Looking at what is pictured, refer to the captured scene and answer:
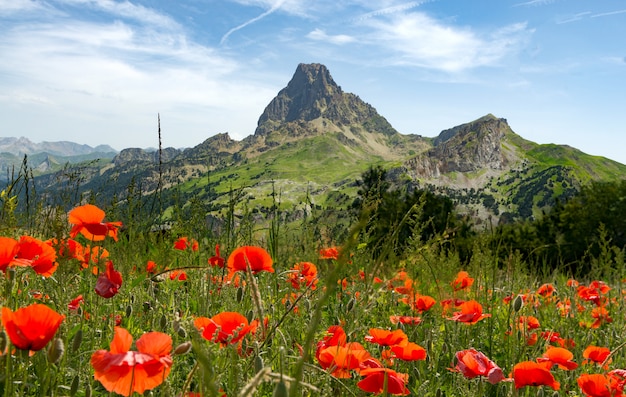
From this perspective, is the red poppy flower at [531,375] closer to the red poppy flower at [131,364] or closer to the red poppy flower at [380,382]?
the red poppy flower at [380,382]

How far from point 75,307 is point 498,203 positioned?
195 m

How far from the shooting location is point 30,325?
43.8 inches

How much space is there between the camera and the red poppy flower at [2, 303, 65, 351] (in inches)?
43.0

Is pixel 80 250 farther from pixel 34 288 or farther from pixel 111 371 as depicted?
pixel 111 371

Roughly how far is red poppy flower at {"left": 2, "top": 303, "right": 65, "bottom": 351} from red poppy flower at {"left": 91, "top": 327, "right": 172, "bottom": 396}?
0.12 m

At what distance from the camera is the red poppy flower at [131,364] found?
→ 42.6 inches

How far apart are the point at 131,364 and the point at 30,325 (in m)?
0.26

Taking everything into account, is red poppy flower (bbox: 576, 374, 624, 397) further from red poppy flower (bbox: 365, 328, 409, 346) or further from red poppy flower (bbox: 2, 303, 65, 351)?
red poppy flower (bbox: 2, 303, 65, 351)

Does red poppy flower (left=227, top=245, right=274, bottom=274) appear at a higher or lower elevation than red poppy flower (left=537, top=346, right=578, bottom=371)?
higher

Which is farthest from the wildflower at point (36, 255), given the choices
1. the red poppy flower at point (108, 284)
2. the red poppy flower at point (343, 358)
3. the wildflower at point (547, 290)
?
the wildflower at point (547, 290)

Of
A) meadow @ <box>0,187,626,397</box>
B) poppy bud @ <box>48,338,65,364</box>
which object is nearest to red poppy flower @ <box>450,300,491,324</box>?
meadow @ <box>0,187,626,397</box>

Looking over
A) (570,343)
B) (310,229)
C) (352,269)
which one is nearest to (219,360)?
(352,269)

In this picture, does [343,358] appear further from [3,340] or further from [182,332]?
[3,340]

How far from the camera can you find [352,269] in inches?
150
